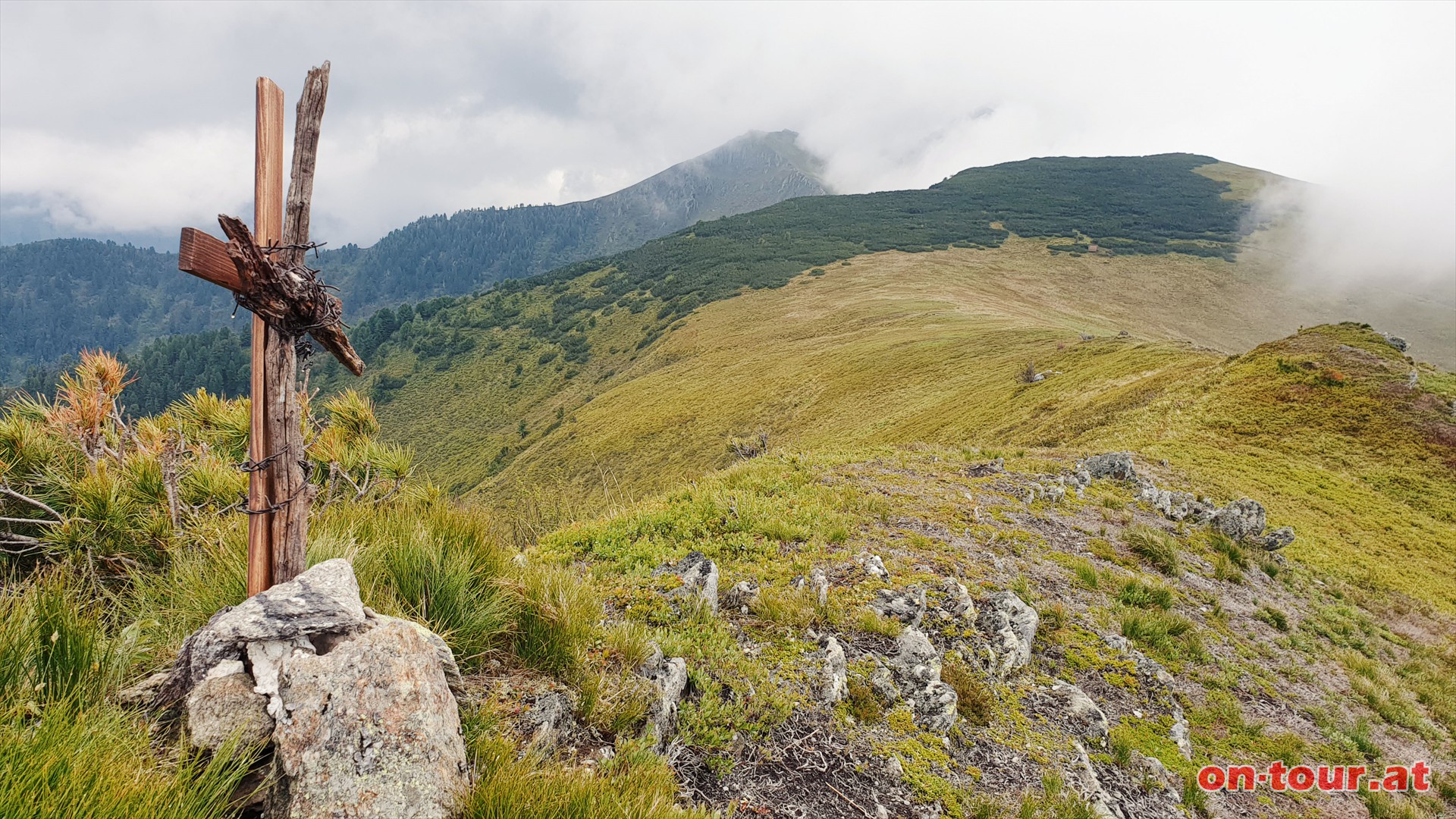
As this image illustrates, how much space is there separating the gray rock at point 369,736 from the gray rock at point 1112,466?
1494cm

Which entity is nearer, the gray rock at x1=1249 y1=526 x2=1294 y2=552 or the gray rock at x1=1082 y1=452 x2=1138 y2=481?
the gray rock at x1=1249 y1=526 x2=1294 y2=552

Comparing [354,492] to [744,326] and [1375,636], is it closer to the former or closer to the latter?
[1375,636]

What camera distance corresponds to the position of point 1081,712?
5566 mm

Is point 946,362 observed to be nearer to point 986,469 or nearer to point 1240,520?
point 986,469

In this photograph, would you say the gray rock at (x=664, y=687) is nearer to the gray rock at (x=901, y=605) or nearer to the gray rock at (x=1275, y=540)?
the gray rock at (x=901, y=605)

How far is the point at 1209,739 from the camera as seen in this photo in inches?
233

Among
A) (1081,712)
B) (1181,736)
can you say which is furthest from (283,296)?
(1181,736)

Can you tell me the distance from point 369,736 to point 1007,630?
6.19 metres

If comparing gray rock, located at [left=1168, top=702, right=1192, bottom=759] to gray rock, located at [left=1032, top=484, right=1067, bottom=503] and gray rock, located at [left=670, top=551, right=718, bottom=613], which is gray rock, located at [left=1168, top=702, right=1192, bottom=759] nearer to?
gray rock, located at [left=670, top=551, right=718, bottom=613]

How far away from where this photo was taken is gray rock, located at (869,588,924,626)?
625 cm

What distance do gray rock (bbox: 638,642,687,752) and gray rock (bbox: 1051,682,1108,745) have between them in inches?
154

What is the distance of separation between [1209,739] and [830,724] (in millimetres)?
4494

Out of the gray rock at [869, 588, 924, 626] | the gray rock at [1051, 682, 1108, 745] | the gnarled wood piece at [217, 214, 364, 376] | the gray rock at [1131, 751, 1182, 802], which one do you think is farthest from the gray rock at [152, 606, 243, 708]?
the gray rock at [1131, 751, 1182, 802]

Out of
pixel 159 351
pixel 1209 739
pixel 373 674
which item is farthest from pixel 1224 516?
pixel 159 351
